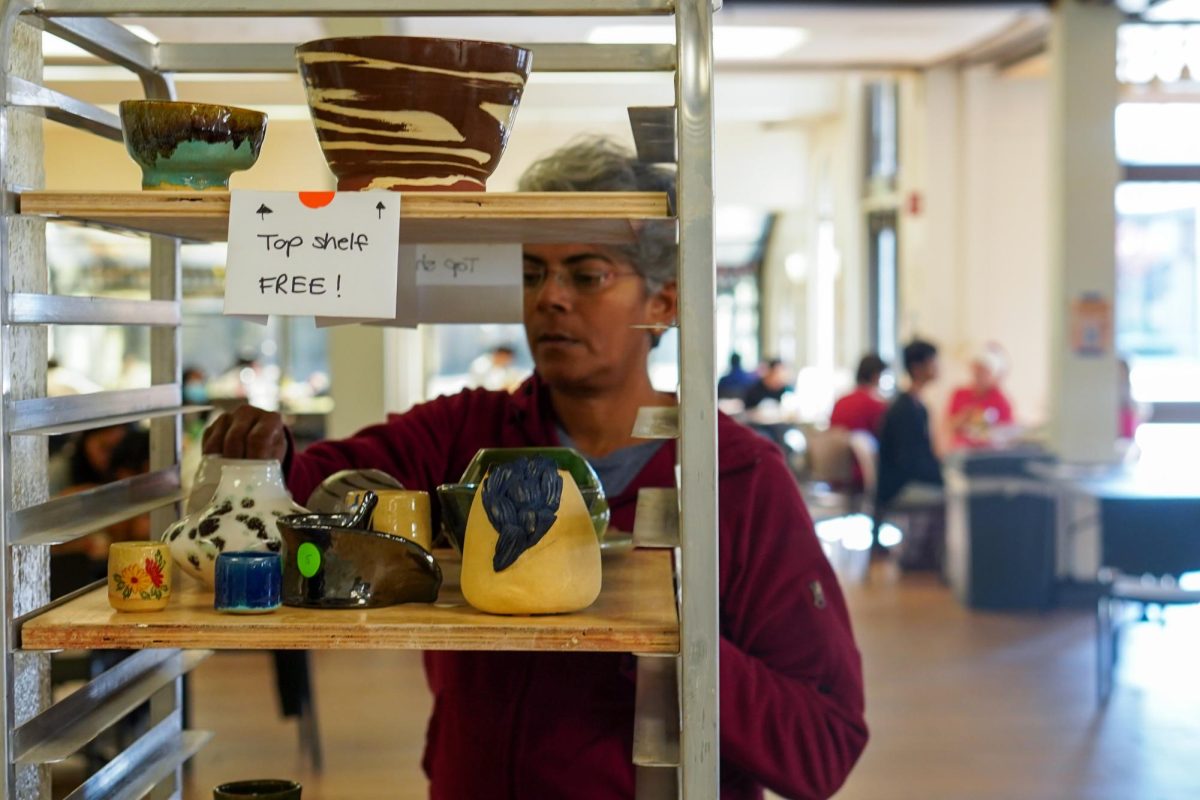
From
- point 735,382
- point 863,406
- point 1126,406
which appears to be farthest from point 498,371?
point 1126,406

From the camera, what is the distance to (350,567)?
1.18 metres

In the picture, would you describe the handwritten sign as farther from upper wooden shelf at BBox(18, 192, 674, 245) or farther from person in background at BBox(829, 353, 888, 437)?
person in background at BBox(829, 353, 888, 437)

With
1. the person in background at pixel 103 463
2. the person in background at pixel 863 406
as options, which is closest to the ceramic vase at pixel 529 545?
the person in background at pixel 103 463

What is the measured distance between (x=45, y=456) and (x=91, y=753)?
254cm

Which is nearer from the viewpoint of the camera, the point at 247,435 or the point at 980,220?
the point at 247,435

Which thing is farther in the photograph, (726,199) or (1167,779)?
(726,199)

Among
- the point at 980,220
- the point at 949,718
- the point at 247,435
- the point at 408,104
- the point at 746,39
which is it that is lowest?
the point at 949,718

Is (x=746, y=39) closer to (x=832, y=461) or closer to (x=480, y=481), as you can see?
(x=832, y=461)

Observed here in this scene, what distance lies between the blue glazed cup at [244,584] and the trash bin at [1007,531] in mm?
6435

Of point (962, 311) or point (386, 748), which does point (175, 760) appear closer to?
point (386, 748)

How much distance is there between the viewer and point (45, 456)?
1354 mm

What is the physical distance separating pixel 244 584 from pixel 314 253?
0.27 meters

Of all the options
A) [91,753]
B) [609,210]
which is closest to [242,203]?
[609,210]

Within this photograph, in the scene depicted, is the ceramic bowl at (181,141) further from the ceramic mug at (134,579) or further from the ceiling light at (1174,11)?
the ceiling light at (1174,11)
